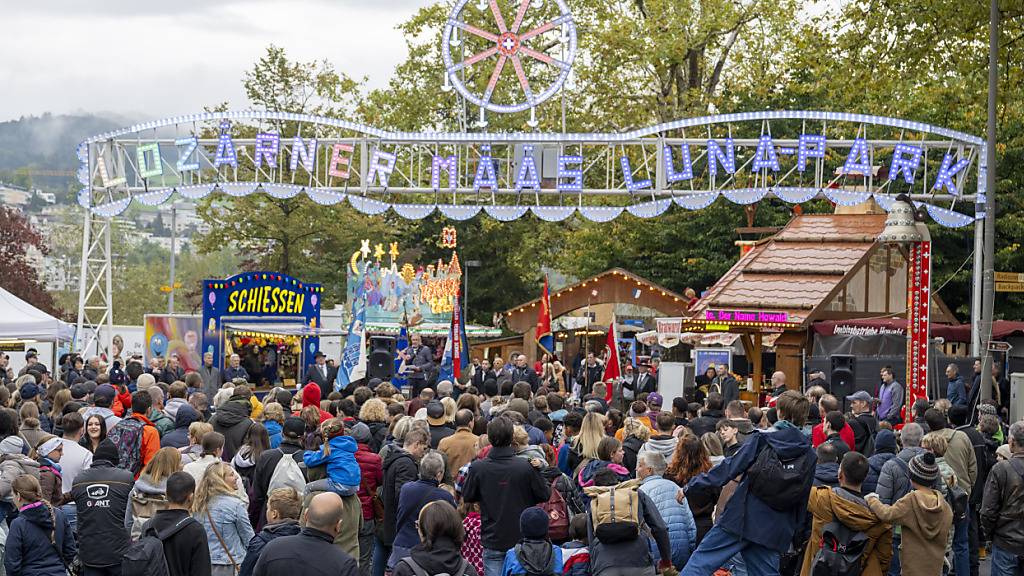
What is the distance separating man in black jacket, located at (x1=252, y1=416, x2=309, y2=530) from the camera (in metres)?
9.57

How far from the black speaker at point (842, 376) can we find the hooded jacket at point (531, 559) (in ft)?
46.1

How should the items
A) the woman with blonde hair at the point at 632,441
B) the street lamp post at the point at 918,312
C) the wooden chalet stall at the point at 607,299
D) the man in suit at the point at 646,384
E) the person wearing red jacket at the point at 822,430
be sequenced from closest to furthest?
the woman with blonde hair at the point at 632,441 < the person wearing red jacket at the point at 822,430 < the street lamp post at the point at 918,312 < the man in suit at the point at 646,384 < the wooden chalet stall at the point at 607,299

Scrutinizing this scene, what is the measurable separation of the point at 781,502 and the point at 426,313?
37.3m

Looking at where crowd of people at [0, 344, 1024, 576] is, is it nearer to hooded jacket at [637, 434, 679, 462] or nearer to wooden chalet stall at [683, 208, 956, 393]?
hooded jacket at [637, 434, 679, 462]

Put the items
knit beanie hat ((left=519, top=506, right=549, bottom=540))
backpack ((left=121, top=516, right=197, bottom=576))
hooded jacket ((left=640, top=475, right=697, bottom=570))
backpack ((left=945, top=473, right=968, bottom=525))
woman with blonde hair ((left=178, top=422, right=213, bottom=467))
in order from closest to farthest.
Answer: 1. backpack ((left=121, top=516, right=197, bottom=576))
2. knit beanie hat ((left=519, top=506, right=549, bottom=540))
3. hooded jacket ((left=640, top=475, right=697, bottom=570))
4. woman with blonde hair ((left=178, top=422, right=213, bottom=467))
5. backpack ((left=945, top=473, right=968, bottom=525))

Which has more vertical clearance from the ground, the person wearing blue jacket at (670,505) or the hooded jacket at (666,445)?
the hooded jacket at (666,445)

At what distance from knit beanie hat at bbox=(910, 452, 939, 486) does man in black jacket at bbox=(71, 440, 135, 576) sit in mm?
5535

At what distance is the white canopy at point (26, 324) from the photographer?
1011 inches

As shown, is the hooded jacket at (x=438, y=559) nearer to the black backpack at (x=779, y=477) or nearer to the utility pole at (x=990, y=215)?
the black backpack at (x=779, y=477)

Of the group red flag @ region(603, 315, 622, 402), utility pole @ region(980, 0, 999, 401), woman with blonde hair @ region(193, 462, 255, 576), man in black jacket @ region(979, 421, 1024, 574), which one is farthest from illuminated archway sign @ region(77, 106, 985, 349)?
woman with blonde hair @ region(193, 462, 255, 576)

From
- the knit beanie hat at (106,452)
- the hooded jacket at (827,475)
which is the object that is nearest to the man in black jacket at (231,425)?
the knit beanie hat at (106,452)

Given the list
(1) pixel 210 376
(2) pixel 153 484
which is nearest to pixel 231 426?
(2) pixel 153 484

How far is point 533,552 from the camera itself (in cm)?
722

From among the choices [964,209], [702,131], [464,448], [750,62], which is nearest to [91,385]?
[464,448]
